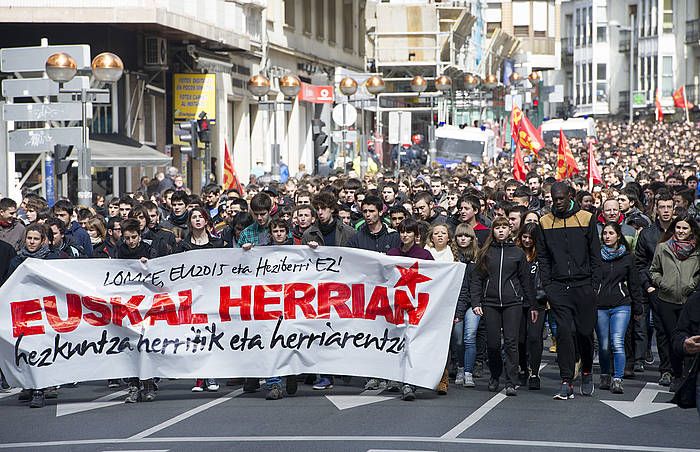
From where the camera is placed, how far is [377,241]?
14180mm

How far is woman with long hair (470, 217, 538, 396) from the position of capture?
13.5m

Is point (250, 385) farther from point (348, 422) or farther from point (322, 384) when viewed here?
point (348, 422)

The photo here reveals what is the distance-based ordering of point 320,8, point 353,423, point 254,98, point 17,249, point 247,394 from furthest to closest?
point 320,8 < point 254,98 < point 17,249 < point 247,394 < point 353,423

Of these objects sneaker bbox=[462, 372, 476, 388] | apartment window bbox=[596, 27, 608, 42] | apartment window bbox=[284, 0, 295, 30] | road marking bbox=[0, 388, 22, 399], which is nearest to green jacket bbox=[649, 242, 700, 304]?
sneaker bbox=[462, 372, 476, 388]

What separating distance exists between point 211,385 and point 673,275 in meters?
4.08

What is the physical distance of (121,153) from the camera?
2975 centimetres

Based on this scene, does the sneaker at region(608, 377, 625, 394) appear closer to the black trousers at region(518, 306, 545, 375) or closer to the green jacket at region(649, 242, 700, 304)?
the black trousers at region(518, 306, 545, 375)

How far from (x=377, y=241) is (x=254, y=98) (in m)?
28.1

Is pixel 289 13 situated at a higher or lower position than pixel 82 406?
higher

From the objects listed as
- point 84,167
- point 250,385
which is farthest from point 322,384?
point 84,167

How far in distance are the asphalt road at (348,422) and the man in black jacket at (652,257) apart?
347mm

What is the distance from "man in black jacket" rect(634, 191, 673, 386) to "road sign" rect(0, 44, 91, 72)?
8660 millimetres

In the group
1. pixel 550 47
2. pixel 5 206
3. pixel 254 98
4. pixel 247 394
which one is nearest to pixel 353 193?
pixel 5 206

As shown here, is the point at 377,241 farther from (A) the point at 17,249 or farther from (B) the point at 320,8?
(B) the point at 320,8
